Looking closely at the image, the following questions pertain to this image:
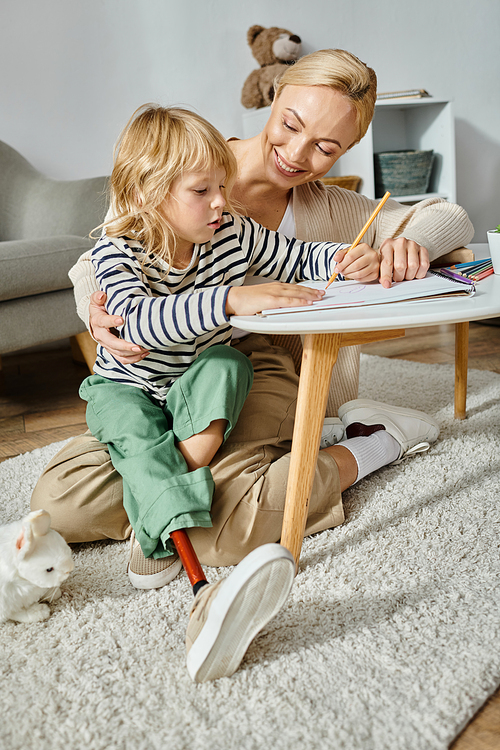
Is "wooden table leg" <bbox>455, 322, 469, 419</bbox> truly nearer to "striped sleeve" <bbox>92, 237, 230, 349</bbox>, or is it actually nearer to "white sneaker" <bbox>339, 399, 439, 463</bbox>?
"white sneaker" <bbox>339, 399, 439, 463</bbox>

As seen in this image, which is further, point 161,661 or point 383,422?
point 383,422

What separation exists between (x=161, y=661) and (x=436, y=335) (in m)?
1.70

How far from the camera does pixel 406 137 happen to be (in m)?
2.64

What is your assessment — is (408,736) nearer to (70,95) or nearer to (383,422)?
(383,422)

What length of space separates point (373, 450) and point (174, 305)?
48cm

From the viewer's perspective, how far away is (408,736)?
537mm

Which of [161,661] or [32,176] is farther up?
[32,176]

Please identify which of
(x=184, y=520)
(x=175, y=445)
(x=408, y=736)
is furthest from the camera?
(x=175, y=445)

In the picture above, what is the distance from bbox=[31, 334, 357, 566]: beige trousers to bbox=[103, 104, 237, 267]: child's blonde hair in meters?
0.30

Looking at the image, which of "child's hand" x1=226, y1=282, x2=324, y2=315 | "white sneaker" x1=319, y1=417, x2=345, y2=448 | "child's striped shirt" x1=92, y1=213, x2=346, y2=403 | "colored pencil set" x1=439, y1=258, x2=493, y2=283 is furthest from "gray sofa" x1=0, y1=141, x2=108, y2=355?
"colored pencil set" x1=439, y1=258, x2=493, y2=283

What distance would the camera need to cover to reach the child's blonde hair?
2.72ft

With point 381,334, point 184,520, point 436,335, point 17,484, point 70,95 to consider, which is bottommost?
point 436,335

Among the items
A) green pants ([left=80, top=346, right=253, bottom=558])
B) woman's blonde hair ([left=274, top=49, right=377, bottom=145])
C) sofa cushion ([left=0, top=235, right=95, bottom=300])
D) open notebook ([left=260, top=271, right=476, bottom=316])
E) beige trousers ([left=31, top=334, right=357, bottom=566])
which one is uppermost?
woman's blonde hair ([left=274, top=49, right=377, bottom=145])

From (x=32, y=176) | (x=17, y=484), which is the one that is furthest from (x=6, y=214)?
(x=17, y=484)
